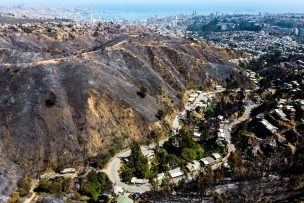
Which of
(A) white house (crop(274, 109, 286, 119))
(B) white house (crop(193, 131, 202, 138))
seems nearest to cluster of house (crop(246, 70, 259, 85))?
(A) white house (crop(274, 109, 286, 119))

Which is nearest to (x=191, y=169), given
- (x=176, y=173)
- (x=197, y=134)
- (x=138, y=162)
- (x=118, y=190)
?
(x=176, y=173)

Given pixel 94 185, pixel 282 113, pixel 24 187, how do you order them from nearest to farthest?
pixel 24 187
pixel 94 185
pixel 282 113

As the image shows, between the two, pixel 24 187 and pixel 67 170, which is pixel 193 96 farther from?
pixel 24 187

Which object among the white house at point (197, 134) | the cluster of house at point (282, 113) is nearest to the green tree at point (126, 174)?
the white house at point (197, 134)

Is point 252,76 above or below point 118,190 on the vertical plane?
above

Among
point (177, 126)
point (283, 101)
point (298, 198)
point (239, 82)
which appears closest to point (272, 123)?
point (283, 101)

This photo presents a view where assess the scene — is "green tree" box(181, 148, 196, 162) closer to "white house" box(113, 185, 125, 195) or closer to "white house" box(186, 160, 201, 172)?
"white house" box(186, 160, 201, 172)

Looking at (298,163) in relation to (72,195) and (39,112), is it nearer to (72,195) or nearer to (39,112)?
(72,195)

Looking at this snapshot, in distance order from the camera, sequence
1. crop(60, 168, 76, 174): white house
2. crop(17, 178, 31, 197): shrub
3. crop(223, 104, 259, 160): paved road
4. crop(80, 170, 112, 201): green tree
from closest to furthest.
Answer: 1. crop(17, 178, 31, 197): shrub
2. crop(80, 170, 112, 201): green tree
3. crop(60, 168, 76, 174): white house
4. crop(223, 104, 259, 160): paved road

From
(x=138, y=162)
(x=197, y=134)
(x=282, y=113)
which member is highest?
(x=282, y=113)
